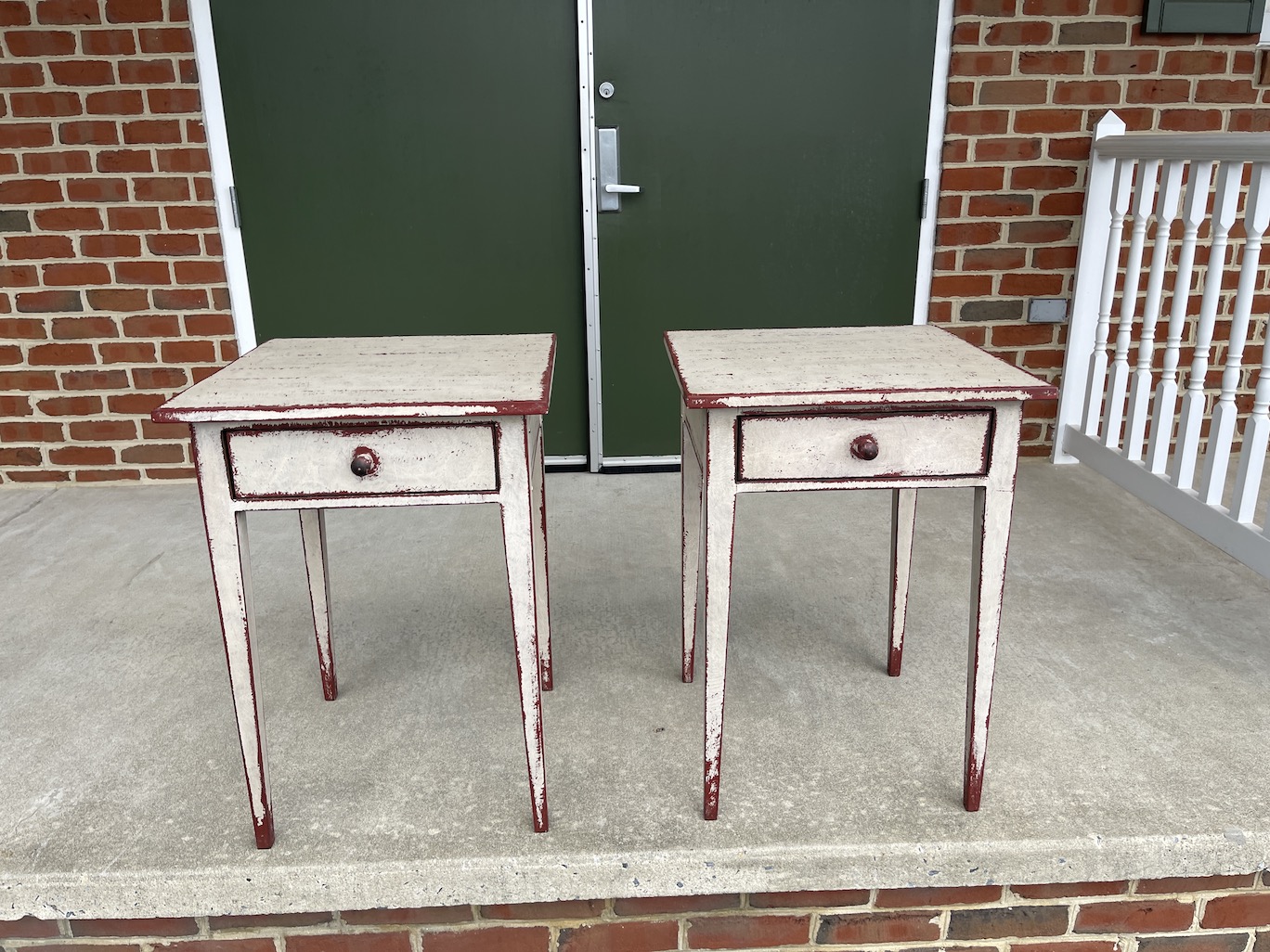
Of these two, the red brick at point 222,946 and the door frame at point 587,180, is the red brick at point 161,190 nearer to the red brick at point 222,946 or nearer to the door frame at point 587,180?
the door frame at point 587,180

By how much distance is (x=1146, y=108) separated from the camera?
2.98 m

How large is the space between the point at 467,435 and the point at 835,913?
1.00m

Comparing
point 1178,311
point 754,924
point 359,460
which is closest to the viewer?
point 359,460

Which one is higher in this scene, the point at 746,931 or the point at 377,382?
the point at 377,382

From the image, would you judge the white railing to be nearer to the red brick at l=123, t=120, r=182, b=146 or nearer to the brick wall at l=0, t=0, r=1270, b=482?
the brick wall at l=0, t=0, r=1270, b=482

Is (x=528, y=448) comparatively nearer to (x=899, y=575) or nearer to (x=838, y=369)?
(x=838, y=369)

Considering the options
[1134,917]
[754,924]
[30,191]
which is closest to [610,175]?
[30,191]

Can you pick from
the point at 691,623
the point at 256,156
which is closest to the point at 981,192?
the point at 691,623

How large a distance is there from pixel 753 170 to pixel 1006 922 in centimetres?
233

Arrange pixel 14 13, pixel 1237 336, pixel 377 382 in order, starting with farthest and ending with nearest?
1. pixel 14 13
2. pixel 1237 336
3. pixel 377 382

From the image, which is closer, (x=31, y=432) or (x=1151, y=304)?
(x=1151, y=304)

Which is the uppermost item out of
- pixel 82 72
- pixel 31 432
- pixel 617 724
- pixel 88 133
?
pixel 82 72

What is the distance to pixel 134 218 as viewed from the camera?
2965mm

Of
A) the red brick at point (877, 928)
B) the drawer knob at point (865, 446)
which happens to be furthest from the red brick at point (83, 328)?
the red brick at point (877, 928)
